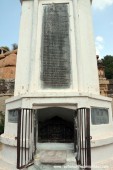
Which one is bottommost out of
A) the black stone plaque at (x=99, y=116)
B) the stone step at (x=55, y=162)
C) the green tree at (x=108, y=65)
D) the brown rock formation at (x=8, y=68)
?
the stone step at (x=55, y=162)

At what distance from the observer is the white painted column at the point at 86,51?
24.4 ft

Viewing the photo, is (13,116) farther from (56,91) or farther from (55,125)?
(56,91)

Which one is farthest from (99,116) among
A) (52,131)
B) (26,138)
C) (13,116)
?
(13,116)

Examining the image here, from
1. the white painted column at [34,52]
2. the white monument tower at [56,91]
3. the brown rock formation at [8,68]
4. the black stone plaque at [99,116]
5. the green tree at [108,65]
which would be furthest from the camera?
the green tree at [108,65]

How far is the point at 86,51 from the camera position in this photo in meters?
7.82

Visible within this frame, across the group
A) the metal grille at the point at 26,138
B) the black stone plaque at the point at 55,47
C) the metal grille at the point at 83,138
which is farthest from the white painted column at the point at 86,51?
the metal grille at the point at 26,138

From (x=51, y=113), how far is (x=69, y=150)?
152 cm

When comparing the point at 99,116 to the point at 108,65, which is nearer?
the point at 99,116

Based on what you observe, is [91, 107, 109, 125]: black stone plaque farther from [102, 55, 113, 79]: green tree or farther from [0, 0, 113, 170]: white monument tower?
[102, 55, 113, 79]: green tree

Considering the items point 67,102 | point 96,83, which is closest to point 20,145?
point 67,102

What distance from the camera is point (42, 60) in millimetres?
7590

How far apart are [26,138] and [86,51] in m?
3.41

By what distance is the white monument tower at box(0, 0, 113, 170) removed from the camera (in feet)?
22.0

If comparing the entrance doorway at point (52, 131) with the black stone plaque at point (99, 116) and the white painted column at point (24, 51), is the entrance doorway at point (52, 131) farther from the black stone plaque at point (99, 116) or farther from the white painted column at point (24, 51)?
the white painted column at point (24, 51)
